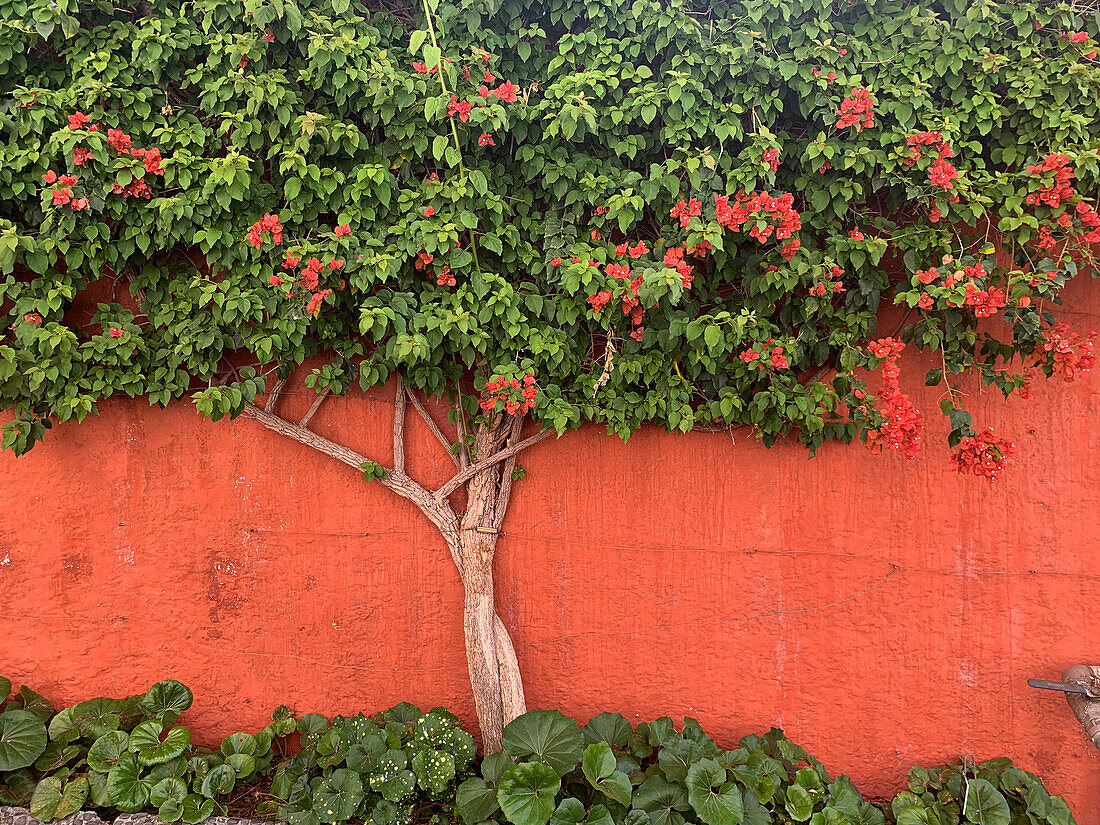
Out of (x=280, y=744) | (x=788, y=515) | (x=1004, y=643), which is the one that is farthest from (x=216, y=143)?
(x=1004, y=643)

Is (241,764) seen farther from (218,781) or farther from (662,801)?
(662,801)

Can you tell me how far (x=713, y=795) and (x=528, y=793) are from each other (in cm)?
72

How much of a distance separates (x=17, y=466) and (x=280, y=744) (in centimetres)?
186

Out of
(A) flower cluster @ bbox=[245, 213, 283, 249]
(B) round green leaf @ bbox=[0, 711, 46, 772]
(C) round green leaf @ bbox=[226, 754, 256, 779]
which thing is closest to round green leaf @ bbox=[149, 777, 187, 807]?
(C) round green leaf @ bbox=[226, 754, 256, 779]

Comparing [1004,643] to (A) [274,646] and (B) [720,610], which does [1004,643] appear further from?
(A) [274,646]

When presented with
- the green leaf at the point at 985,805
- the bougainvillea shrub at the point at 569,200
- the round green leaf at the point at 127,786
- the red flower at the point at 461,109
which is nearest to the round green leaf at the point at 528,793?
the bougainvillea shrub at the point at 569,200

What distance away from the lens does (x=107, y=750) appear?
2.74 meters

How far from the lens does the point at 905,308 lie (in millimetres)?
2773

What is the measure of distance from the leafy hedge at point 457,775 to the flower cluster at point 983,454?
1325 mm

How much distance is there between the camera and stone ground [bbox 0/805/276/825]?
8.57ft

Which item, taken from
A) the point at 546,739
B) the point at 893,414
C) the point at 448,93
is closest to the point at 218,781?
the point at 546,739

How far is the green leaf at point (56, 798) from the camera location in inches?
104

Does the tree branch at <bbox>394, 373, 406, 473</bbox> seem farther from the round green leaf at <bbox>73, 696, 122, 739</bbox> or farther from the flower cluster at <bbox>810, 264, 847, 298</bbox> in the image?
the flower cluster at <bbox>810, 264, 847, 298</bbox>

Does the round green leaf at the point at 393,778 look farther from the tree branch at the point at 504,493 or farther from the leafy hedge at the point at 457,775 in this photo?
the tree branch at the point at 504,493
